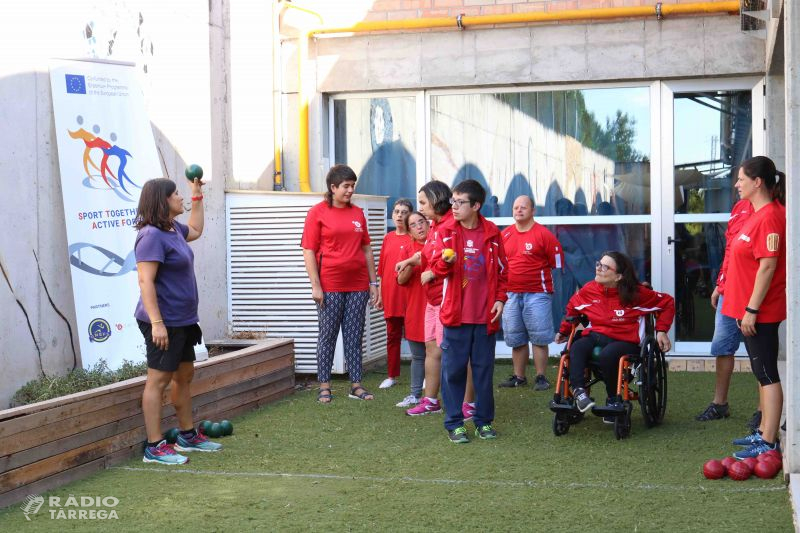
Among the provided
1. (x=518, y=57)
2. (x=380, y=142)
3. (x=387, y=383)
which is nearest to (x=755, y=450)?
(x=387, y=383)

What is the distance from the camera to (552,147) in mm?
9797

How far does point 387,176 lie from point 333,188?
2.72m

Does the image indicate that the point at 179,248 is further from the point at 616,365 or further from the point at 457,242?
the point at 616,365

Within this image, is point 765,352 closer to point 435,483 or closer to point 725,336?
point 725,336

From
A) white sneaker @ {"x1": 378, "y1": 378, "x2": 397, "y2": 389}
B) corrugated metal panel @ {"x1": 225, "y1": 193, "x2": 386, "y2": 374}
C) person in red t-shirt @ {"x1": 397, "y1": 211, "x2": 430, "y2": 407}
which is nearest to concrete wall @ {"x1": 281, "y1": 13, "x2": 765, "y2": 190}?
corrugated metal panel @ {"x1": 225, "y1": 193, "x2": 386, "y2": 374}

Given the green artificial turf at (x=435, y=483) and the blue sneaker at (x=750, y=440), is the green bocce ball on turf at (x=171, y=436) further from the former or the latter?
the blue sneaker at (x=750, y=440)

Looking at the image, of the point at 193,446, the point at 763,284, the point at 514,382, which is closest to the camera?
the point at 763,284

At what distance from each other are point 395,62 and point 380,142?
0.81 metres

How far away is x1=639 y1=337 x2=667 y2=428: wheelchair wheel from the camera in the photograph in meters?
6.19

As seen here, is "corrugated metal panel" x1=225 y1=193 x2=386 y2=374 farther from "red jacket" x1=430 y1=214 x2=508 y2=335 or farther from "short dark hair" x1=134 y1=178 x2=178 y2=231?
"short dark hair" x1=134 y1=178 x2=178 y2=231

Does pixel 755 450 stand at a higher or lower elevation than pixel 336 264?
lower

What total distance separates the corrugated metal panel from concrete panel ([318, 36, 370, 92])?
152 cm

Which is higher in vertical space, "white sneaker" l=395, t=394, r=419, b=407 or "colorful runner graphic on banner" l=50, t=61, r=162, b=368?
"colorful runner graphic on banner" l=50, t=61, r=162, b=368

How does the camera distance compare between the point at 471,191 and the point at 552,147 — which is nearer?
the point at 471,191
